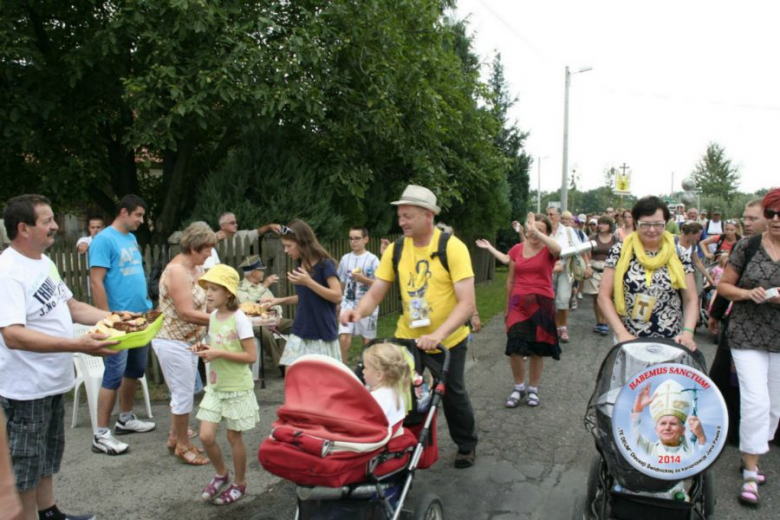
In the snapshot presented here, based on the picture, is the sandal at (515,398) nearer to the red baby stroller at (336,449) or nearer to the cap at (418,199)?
the cap at (418,199)

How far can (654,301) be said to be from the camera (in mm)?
4031

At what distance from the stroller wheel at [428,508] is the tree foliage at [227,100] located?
20.5 feet

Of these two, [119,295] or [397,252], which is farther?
[119,295]

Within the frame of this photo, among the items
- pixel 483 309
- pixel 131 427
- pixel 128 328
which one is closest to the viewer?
pixel 128 328

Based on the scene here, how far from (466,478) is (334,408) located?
1.98m

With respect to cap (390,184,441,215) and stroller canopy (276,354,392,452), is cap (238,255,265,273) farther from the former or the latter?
stroller canopy (276,354,392,452)

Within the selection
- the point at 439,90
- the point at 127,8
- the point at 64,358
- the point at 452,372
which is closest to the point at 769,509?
the point at 452,372

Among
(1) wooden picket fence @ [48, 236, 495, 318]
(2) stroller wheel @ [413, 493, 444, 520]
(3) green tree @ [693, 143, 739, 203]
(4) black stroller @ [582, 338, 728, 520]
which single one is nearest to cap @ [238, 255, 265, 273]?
(1) wooden picket fence @ [48, 236, 495, 318]

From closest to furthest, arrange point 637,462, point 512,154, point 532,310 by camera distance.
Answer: point 637,462
point 532,310
point 512,154

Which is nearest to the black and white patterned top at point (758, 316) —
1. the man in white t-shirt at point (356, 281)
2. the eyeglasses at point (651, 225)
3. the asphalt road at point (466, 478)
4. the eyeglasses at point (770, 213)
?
the eyeglasses at point (770, 213)

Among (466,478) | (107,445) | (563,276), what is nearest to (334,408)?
(466,478)

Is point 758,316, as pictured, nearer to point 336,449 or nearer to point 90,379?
point 336,449

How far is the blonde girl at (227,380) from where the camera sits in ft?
13.1

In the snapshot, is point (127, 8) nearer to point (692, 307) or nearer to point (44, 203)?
point (44, 203)
